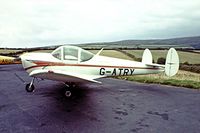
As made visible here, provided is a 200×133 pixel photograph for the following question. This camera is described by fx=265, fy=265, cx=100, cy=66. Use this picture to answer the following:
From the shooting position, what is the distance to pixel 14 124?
22.1ft

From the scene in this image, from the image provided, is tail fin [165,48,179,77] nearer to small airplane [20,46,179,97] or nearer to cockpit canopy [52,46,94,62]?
small airplane [20,46,179,97]

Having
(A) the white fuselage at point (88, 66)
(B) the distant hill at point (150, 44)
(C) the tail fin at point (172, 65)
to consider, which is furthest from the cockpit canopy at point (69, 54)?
(B) the distant hill at point (150, 44)

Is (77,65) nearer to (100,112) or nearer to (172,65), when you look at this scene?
(100,112)

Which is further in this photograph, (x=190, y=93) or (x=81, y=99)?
(x=190, y=93)

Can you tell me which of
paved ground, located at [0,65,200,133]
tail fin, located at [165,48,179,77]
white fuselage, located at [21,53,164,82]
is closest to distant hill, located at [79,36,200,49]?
tail fin, located at [165,48,179,77]

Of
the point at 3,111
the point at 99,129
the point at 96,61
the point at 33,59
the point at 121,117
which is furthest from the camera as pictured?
the point at 96,61

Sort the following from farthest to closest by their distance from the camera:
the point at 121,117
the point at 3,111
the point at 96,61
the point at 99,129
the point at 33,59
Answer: the point at 96,61
the point at 33,59
the point at 3,111
the point at 121,117
the point at 99,129

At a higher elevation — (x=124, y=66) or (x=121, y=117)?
(x=124, y=66)

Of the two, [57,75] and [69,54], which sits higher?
[69,54]

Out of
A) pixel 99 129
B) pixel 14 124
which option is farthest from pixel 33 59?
pixel 99 129

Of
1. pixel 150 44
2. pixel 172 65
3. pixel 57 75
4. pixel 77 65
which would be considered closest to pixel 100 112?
pixel 57 75

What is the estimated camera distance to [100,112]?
26.6 feet

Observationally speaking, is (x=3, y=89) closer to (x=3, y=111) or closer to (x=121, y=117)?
(x=3, y=111)

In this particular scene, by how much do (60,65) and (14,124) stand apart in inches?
193
